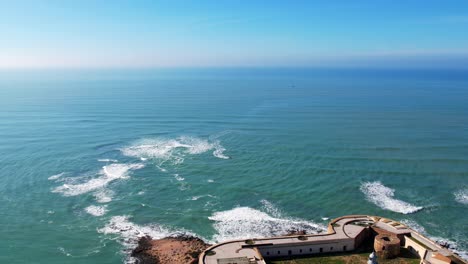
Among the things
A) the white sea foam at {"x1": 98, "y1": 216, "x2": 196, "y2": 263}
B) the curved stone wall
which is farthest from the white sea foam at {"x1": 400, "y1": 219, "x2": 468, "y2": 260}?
the white sea foam at {"x1": 98, "y1": 216, "x2": 196, "y2": 263}

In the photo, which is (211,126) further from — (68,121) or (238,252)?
(238,252)

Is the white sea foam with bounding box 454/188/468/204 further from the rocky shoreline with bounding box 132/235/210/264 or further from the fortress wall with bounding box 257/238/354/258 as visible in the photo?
the rocky shoreline with bounding box 132/235/210/264

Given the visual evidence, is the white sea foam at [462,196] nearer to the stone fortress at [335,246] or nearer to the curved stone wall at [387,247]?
the stone fortress at [335,246]

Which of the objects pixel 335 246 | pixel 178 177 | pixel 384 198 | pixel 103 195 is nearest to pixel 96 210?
pixel 103 195

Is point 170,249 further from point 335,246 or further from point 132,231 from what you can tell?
point 335,246

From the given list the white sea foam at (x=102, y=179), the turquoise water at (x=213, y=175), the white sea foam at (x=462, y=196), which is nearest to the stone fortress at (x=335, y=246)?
the turquoise water at (x=213, y=175)

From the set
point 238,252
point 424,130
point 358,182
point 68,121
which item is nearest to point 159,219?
point 238,252

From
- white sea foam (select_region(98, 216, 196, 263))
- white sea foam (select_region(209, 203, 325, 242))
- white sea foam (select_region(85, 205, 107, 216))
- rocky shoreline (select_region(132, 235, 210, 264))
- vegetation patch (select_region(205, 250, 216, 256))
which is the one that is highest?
vegetation patch (select_region(205, 250, 216, 256))
